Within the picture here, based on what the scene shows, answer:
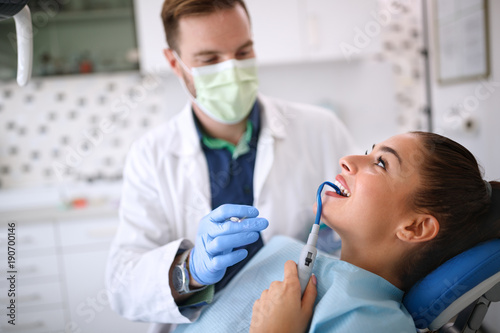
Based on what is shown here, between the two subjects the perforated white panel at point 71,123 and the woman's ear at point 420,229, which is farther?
the perforated white panel at point 71,123

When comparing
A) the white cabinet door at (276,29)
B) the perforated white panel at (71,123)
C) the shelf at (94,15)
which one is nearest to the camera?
the white cabinet door at (276,29)

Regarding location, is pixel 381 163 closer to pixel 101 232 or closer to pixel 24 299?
pixel 24 299

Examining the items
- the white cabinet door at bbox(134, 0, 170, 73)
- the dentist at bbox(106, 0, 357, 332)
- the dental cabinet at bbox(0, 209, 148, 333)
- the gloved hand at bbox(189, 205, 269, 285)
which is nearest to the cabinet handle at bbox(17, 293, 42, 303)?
the dental cabinet at bbox(0, 209, 148, 333)

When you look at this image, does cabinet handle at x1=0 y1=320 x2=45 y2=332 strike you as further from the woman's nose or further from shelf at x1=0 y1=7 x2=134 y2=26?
shelf at x1=0 y1=7 x2=134 y2=26

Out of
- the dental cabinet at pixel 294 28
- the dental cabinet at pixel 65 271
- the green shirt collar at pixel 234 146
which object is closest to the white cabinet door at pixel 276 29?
the dental cabinet at pixel 294 28

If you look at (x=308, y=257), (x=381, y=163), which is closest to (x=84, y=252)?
(x=308, y=257)

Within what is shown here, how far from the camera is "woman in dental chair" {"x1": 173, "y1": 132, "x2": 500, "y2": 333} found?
0.75 m

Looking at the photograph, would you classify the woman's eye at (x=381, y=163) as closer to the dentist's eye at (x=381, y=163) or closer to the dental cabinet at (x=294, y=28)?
the dentist's eye at (x=381, y=163)

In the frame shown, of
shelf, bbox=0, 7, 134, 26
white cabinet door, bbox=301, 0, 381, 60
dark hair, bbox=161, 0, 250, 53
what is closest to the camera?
dark hair, bbox=161, 0, 250, 53

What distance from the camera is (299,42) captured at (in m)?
1.75

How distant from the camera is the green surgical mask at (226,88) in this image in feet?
2.96

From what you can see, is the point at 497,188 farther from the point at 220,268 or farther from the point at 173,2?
the point at 173,2

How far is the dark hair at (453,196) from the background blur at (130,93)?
11 centimetres

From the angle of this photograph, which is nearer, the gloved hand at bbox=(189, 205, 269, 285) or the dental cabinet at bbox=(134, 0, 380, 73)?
the gloved hand at bbox=(189, 205, 269, 285)
